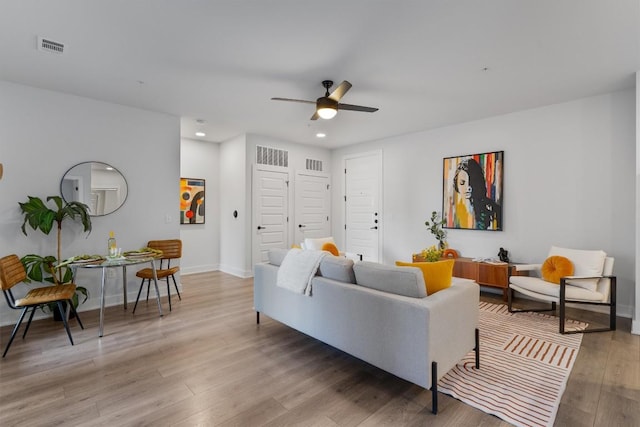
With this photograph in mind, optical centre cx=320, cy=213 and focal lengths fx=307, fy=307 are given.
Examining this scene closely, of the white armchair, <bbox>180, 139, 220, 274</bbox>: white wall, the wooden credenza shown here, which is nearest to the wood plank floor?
the white armchair

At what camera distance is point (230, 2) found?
2158 mm

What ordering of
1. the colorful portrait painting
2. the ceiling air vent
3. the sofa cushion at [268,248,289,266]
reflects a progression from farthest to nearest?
the colorful portrait painting < the sofa cushion at [268,248,289,266] < the ceiling air vent

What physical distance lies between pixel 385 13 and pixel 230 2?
44.1 inches

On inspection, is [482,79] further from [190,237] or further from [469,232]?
[190,237]

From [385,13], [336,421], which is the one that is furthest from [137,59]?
[336,421]

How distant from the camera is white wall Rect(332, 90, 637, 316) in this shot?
372 centimetres

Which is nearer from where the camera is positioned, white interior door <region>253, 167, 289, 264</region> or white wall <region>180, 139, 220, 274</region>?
white interior door <region>253, 167, 289, 264</region>

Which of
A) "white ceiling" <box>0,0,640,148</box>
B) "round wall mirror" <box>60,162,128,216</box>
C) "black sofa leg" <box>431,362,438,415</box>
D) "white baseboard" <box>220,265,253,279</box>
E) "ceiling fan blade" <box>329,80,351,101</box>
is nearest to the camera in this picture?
"black sofa leg" <box>431,362,438,415</box>

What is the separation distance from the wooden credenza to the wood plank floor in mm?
1163

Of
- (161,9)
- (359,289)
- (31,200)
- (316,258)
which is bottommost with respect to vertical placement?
(359,289)

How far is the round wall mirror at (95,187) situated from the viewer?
3.90 meters

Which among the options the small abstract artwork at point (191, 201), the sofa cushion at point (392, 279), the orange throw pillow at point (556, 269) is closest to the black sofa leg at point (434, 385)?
the sofa cushion at point (392, 279)

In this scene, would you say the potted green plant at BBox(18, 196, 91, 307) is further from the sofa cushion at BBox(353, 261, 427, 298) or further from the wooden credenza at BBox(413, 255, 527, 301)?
the wooden credenza at BBox(413, 255, 527, 301)

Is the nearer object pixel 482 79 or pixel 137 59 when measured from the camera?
pixel 137 59
